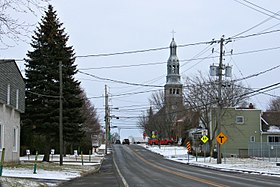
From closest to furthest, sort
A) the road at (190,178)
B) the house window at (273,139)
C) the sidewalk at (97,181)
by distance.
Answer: the sidewalk at (97,181) → the road at (190,178) → the house window at (273,139)

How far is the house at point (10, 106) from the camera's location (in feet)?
101

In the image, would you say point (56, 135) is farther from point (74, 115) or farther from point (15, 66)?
point (15, 66)

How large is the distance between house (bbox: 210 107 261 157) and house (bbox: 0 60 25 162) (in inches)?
1396

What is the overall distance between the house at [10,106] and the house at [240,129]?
35459 millimetres

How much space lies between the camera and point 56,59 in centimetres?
4012

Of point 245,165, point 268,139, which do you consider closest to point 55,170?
point 245,165

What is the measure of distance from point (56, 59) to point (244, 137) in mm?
34220

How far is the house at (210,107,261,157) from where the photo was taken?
6562cm

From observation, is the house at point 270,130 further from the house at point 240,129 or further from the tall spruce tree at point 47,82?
the tall spruce tree at point 47,82

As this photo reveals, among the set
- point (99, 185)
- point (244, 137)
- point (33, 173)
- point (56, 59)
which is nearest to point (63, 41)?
point (56, 59)

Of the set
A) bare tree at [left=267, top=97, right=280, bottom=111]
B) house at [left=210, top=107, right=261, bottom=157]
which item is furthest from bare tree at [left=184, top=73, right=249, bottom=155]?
bare tree at [left=267, top=97, right=280, bottom=111]

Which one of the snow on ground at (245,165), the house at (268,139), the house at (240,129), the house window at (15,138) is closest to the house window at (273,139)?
the house at (268,139)

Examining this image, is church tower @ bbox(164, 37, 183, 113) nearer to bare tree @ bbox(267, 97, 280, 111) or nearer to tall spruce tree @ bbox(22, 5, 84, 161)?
bare tree @ bbox(267, 97, 280, 111)

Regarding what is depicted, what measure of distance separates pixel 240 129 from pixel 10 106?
4007 centimetres
